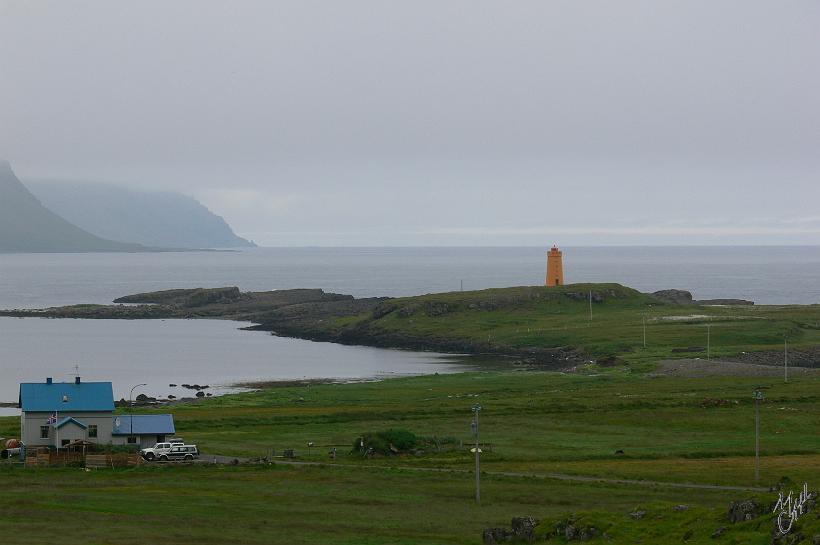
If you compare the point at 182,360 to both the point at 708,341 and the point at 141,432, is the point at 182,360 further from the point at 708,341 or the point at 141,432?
the point at 141,432

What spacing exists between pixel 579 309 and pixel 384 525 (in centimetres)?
14268

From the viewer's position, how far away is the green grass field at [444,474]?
4372 cm

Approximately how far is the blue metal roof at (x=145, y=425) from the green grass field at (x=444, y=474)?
2548 millimetres

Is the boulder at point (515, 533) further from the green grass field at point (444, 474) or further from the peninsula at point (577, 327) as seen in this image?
the peninsula at point (577, 327)

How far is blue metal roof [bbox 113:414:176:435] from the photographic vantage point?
6706cm

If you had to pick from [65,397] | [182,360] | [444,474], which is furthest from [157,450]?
[182,360]

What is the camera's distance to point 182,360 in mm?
150875

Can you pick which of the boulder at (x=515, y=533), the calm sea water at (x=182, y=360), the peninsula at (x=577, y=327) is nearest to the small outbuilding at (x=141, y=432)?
the boulder at (x=515, y=533)

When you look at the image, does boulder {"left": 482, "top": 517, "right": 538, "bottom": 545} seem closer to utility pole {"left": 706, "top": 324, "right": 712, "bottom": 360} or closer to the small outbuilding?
the small outbuilding

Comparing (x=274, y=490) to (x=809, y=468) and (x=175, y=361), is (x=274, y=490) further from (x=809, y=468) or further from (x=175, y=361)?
(x=175, y=361)

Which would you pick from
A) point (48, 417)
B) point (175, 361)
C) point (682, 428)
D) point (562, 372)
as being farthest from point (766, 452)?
point (175, 361)

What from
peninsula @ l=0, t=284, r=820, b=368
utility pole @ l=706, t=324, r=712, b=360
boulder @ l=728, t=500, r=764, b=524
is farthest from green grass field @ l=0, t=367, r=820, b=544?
peninsula @ l=0, t=284, r=820, b=368

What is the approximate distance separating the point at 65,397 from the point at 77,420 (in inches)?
57.3

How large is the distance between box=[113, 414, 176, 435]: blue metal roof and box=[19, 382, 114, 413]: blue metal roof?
1.32 meters
